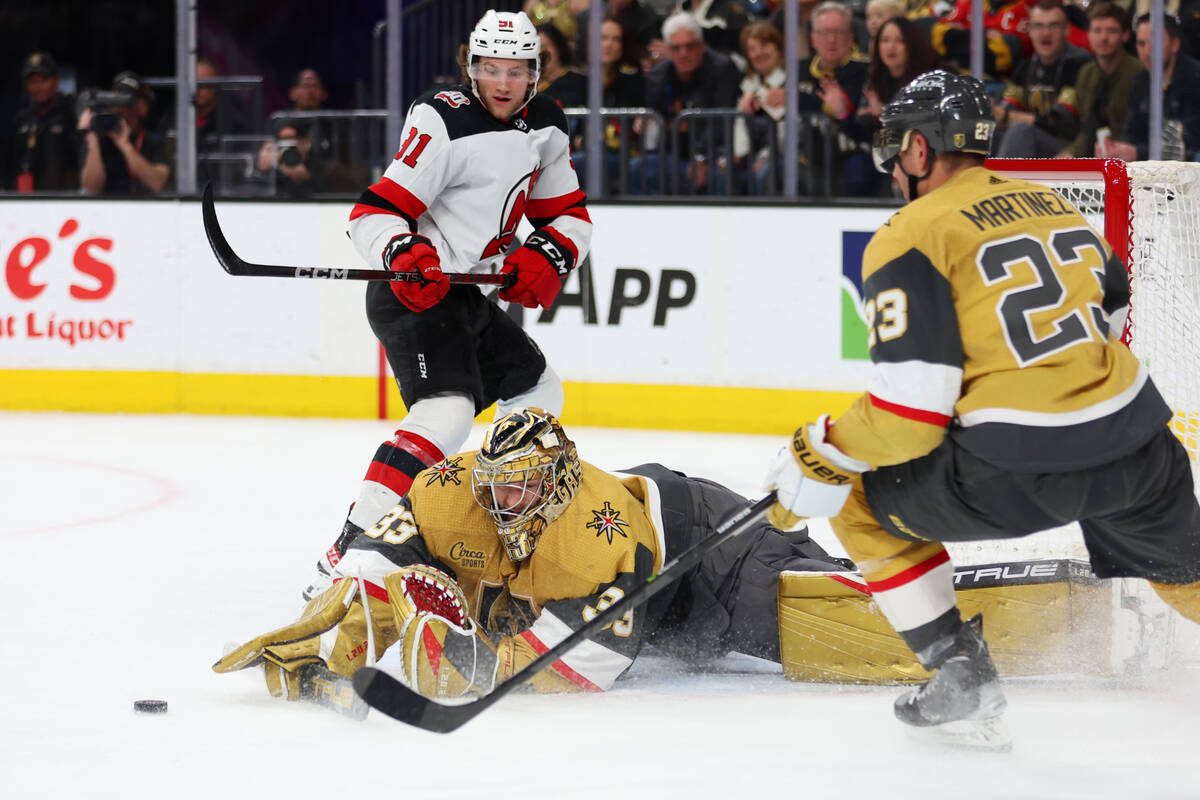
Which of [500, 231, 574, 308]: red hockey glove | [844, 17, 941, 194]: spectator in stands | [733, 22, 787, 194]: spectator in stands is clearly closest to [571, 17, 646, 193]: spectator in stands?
[733, 22, 787, 194]: spectator in stands

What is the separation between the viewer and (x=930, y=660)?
7.65ft

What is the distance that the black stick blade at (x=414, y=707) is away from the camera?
2.26 m

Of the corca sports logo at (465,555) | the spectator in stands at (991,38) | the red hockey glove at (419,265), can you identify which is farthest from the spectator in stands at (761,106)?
A: the corca sports logo at (465,555)

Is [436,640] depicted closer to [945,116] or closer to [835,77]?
[945,116]

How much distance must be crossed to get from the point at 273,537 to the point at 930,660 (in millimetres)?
2148

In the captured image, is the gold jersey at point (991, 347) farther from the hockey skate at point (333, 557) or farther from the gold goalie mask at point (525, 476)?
the hockey skate at point (333, 557)

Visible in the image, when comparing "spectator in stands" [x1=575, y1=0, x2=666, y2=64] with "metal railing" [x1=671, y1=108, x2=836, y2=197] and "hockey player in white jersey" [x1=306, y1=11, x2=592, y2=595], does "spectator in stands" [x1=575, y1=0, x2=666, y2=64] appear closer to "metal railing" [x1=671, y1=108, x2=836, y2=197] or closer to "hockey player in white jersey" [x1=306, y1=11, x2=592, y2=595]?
"metal railing" [x1=671, y1=108, x2=836, y2=197]

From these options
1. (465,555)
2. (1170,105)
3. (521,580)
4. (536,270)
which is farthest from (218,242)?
(1170,105)

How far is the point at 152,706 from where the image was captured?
2.54 meters

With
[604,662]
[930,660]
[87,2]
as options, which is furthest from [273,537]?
[87,2]

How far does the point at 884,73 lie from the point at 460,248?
2.84m

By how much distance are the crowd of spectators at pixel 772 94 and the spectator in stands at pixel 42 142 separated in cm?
2

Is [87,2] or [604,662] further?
[87,2]

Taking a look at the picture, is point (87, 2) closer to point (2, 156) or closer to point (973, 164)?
point (2, 156)
